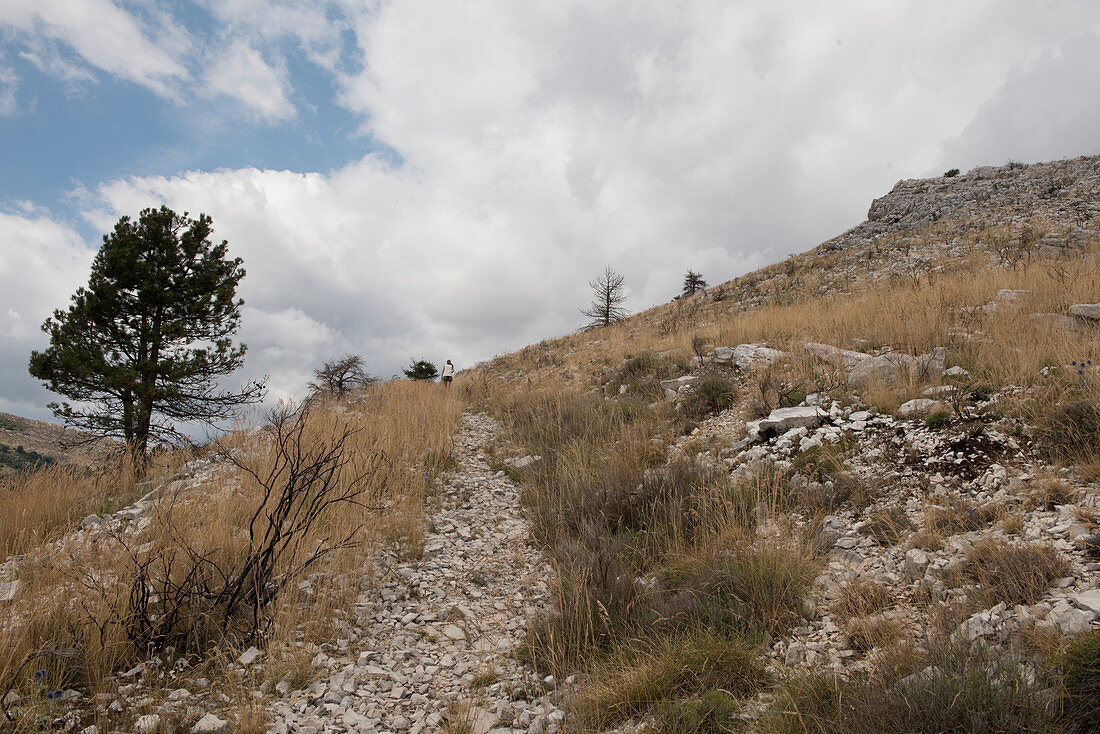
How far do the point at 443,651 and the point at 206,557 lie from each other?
2215 millimetres

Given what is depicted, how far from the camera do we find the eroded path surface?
109 inches

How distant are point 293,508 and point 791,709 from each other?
16.4 feet

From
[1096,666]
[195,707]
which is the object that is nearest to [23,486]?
[195,707]

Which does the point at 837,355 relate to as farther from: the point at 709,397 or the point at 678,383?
the point at 678,383

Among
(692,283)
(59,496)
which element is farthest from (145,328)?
(692,283)

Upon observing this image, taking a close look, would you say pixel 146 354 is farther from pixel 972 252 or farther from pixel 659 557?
pixel 972 252

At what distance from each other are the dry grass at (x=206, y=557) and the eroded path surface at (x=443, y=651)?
27 centimetres

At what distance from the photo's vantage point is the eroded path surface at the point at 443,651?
2764 mm

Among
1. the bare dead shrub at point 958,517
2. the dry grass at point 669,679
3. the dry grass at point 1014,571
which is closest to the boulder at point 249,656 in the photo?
the dry grass at point 669,679

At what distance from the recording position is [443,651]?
11.6 ft

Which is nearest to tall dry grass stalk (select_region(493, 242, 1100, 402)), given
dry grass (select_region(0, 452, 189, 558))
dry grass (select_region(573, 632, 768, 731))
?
dry grass (select_region(573, 632, 768, 731))

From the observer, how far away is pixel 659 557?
418 cm

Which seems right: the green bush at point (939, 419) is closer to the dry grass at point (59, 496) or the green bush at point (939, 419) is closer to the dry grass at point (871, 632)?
the dry grass at point (871, 632)

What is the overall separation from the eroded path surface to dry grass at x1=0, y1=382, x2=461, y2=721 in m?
0.27
